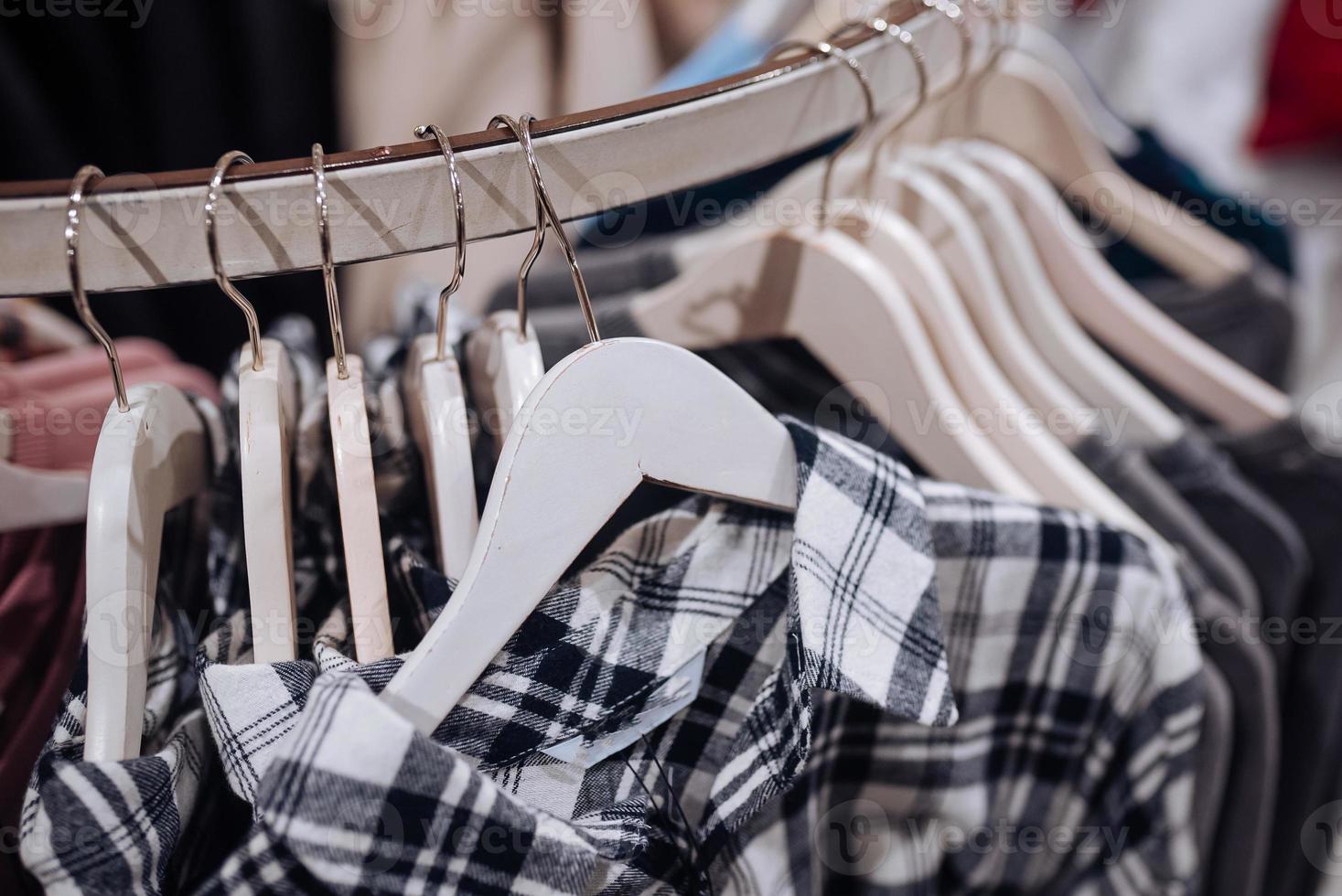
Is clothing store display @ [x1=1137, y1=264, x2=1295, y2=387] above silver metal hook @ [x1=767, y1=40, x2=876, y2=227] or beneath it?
beneath

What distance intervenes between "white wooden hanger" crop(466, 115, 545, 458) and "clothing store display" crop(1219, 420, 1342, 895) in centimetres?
44

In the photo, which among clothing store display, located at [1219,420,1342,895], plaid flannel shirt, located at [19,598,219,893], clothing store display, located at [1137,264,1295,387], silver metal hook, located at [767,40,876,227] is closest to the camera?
plaid flannel shirt, located at [19,598,219,893]

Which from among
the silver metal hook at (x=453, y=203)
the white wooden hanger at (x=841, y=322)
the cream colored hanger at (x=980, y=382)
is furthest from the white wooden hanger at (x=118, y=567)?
the cream colored hanger at (x=980, y=382)

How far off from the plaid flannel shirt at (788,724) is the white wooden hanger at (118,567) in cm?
3

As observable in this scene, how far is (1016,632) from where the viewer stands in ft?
1.26

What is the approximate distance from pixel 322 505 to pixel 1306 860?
64 cm

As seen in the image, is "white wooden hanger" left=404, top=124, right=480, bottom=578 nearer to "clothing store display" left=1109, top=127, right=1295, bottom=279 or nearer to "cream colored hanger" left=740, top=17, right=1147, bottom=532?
"cream colored hanger" left=740, top=17, right=1147, bottom=532

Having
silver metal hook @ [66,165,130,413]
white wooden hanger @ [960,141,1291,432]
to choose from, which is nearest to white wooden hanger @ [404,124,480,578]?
silver metal hook @ [66,165,130,413]

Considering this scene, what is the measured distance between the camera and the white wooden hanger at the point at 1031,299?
51 cm

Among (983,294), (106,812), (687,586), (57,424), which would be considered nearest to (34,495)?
(57,424)

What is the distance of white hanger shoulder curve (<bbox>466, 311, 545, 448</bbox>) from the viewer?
313 mm

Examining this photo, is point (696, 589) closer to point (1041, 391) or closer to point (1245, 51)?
point (1041, 391)

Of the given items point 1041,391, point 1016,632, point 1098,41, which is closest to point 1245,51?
point 1098,41

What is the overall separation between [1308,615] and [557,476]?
18.2 inches
